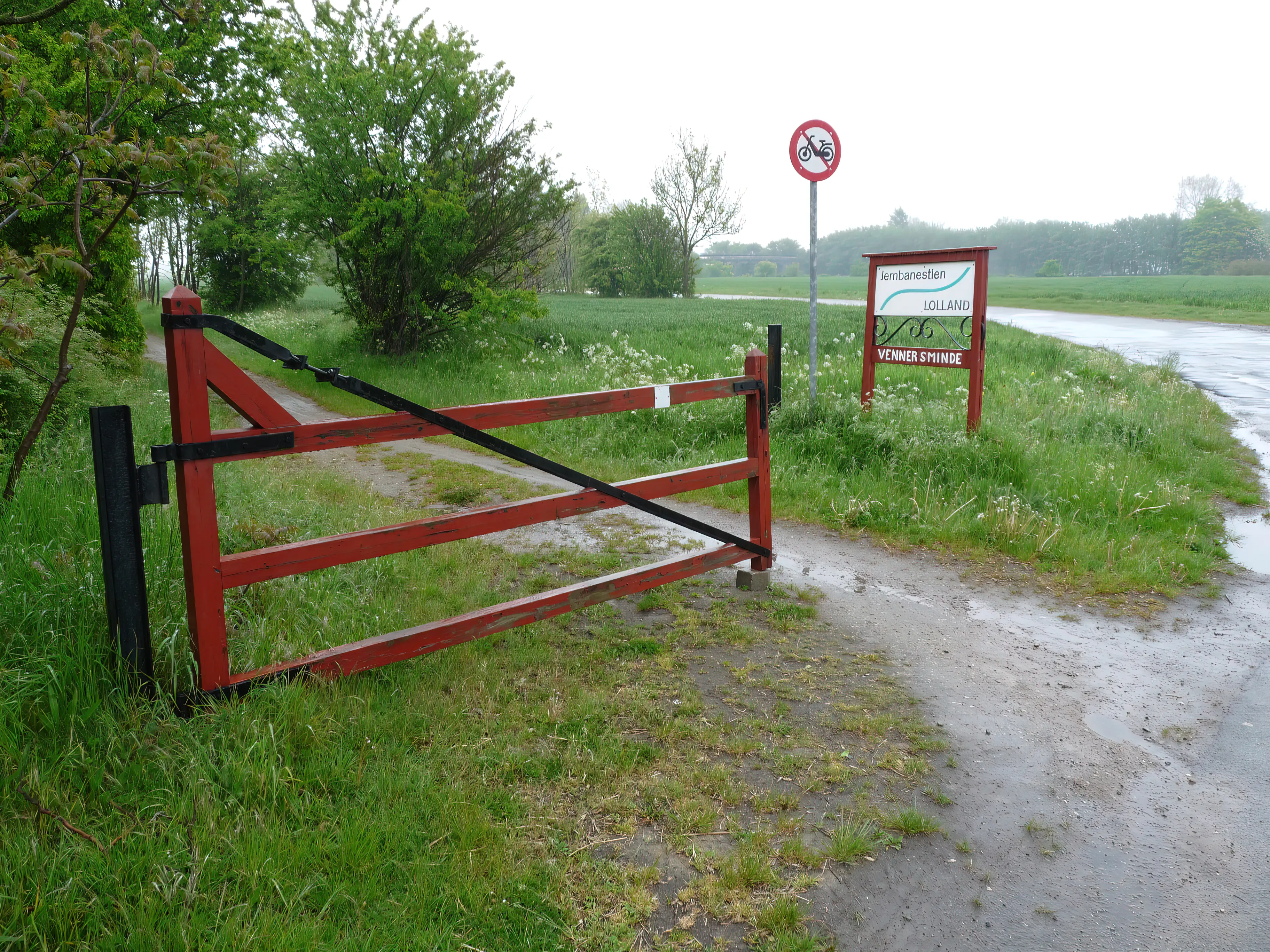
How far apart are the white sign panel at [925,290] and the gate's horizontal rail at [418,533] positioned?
4.87 m

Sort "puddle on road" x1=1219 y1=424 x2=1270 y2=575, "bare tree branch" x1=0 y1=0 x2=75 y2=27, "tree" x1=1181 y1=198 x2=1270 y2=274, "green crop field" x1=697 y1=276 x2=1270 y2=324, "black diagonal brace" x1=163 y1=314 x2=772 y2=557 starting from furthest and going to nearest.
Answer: "tree" x1=1181 y1=198 x2=1270 y2=274 → "green crop field" x1=697 y1=276 x2=1270 y2=324 → "puddle on road" x1=1219 y1=424 x2=1270 y2=575 → "black diagonal brace" x1=163 y1=314 x2=772 y2=557 → "bare tree branch" x1=0 y1=0 x2=75 y2=27

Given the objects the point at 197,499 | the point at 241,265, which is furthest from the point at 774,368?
the point at 241,265

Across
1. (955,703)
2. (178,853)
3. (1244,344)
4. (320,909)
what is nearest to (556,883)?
(320,909)

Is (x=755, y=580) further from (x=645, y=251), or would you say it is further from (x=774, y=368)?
(x=645, y=251)

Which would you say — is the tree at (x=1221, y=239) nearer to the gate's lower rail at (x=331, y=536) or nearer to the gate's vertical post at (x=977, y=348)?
the gate's vertical post at (x=977, y=348)

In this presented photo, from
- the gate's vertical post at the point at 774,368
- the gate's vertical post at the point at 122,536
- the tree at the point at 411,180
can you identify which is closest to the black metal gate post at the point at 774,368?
the gate's vertical post at the point at 774,368

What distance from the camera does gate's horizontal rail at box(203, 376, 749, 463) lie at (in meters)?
3.32

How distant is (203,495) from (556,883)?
1868 millimetres

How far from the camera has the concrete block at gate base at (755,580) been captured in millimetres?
5312

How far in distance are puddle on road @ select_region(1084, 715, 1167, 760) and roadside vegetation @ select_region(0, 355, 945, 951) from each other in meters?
0.78

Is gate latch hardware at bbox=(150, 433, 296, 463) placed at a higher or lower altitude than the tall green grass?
higher

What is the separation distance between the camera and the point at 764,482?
5250 mm

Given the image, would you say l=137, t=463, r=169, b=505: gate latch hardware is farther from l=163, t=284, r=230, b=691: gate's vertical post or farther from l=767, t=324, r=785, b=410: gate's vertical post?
l=767, t=324, r=785, b=410: gate's vertical post

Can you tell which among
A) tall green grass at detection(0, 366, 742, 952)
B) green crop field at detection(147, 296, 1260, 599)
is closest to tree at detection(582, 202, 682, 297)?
green crop field at detection(147, 296, 1260, 599)
